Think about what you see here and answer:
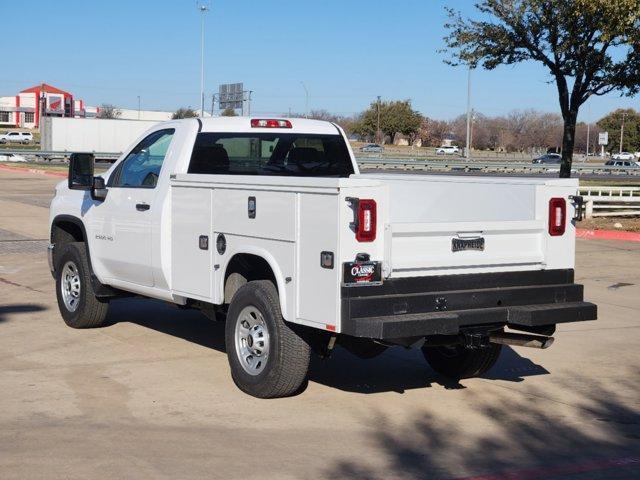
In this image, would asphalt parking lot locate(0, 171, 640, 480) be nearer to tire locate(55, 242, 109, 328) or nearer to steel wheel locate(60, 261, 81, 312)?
tire locate(55, 242, 109, 328)

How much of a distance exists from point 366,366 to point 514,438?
7.84 ft

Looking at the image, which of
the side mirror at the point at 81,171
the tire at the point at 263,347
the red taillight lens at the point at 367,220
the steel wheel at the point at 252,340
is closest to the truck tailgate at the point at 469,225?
the red taillight lens at the point at 367,220

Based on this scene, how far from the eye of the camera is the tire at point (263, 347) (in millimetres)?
7110

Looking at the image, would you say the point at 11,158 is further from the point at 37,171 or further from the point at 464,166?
the point at 464,166

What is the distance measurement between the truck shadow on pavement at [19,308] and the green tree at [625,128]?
400 ft

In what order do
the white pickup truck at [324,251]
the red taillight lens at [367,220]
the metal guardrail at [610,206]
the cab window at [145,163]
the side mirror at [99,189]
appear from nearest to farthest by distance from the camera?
the red taillight lens at [367,220] < the white pickup truck at [324,251] < the cab window at [145,163] < the side mirror at [99,189] < the metal guardrail at [610,206]

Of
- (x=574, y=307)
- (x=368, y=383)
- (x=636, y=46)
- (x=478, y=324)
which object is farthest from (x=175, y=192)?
(x=636, y=46)

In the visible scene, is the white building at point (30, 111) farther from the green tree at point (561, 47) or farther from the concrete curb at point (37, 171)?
the green tree at point (561, 47)

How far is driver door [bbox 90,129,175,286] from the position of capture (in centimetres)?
880

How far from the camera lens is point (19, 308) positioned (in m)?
11.4

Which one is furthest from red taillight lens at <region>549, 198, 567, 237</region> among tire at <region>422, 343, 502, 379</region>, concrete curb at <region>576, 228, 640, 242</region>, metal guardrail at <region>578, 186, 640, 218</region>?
metal guardrail at <region>578, 186, 640, 218</region>

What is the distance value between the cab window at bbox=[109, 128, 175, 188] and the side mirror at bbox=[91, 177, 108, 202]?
9cm

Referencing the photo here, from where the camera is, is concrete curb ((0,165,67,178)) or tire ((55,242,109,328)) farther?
concrete curb ((0,165,67,178))

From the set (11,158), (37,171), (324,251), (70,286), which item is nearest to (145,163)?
(70,286)
